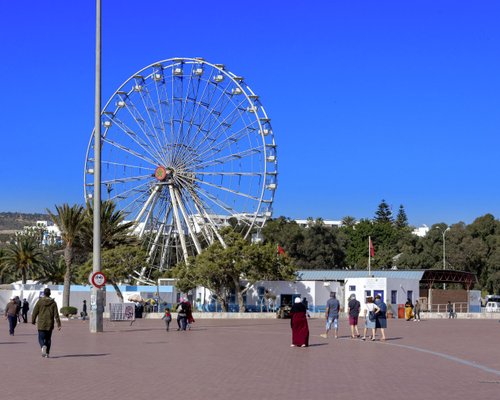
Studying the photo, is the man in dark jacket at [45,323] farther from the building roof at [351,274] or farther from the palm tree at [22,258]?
the palm tree at [22,258]

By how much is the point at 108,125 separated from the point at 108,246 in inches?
348

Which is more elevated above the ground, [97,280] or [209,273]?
[209,273]

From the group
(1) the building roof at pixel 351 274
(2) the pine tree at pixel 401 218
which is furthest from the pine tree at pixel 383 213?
(1) the building roof at pixel 351 274

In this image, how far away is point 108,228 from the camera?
Result: 6097 cm

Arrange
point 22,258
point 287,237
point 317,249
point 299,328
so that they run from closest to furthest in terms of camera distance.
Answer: point 299,328 → point 22,258 → point 287,237 → point 317,249

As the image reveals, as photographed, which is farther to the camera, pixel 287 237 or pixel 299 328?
pixel 287 237

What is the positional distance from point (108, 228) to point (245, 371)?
46.2 meters

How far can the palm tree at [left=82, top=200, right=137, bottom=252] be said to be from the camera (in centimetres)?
6012

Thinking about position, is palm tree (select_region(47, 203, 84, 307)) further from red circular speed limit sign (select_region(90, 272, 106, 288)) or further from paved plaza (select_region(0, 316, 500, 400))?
paved plaza (select_region(0, 316, 500, 400))

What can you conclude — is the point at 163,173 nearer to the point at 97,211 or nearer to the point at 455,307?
the point at 97,211

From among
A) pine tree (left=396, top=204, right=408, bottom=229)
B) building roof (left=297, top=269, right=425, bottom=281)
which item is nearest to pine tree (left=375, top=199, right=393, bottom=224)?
pine tree (left=396, top=204, right=408, bottom=229)

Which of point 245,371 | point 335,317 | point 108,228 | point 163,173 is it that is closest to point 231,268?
point 163,173

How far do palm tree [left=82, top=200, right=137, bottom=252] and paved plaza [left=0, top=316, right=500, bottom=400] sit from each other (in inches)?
1374

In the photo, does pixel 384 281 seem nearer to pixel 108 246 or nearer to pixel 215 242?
pixel 215 242
